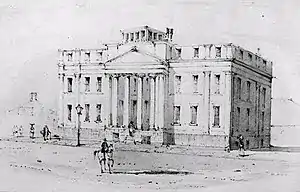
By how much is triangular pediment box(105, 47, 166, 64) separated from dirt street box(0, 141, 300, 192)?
39cm

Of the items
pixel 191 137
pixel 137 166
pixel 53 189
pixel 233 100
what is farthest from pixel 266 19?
pixel 53 189

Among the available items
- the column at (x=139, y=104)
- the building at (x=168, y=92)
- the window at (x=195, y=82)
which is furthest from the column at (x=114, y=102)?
the window at (x=195, y=82)

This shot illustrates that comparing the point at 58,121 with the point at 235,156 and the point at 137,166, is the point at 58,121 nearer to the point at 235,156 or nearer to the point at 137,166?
the point at 137,166

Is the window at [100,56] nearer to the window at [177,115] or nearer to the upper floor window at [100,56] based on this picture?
the upper floor window at [100,56]

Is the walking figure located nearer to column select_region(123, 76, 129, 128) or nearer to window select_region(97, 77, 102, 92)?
column select_region(123, 76, 129, 128)

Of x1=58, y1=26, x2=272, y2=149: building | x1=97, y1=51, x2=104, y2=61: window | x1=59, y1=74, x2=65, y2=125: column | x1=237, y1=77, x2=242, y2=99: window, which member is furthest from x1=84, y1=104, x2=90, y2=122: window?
x1=237, y1=77, x2=242, y2=99: window

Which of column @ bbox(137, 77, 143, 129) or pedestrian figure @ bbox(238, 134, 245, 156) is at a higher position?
column @ bbox(137, 77, 143, 129)

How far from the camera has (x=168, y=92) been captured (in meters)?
2.99

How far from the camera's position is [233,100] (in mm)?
2939

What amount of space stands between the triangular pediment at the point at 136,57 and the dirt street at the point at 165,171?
1.29ft

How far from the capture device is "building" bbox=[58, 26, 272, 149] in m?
2.95

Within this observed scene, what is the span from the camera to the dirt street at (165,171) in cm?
295

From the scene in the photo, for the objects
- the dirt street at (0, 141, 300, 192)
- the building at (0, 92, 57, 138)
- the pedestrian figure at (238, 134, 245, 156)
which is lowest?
the dirt street at (0, 141, 300, 192)

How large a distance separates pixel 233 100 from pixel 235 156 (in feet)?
0.78
